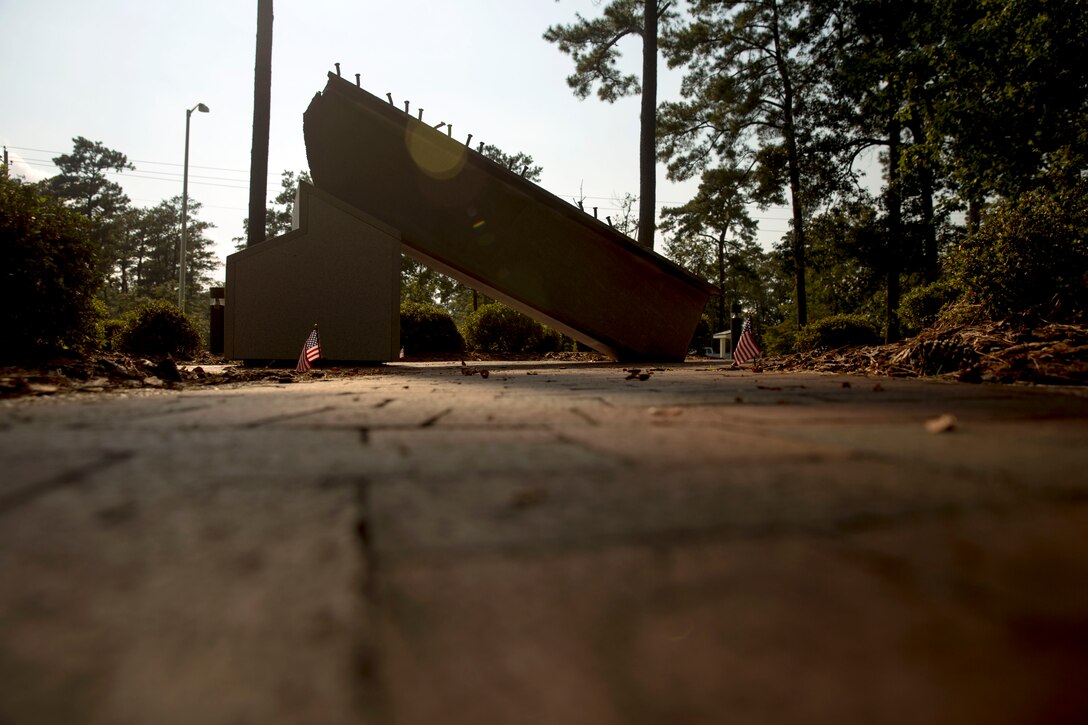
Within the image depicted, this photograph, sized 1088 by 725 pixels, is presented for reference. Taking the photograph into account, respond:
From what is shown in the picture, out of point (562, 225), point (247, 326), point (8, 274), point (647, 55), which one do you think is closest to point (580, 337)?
point (562, 225)

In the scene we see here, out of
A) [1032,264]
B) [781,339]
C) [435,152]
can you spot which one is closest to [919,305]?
[781,339]

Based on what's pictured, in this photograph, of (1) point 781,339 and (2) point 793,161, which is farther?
(2) point 793,161

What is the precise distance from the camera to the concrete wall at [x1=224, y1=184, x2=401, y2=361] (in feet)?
27.5

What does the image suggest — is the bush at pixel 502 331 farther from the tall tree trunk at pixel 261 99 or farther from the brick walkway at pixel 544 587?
the brick walkway at pixel 544 587

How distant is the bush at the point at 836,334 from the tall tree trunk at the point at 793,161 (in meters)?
2.86

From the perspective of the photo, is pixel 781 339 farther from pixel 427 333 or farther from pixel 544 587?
pixel 544 587

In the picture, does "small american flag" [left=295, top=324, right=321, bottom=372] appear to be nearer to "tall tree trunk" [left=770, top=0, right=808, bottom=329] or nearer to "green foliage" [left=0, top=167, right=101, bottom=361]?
"green foliage" [left=0, top=167, right=101, bottom=361]

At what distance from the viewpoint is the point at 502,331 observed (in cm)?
1664

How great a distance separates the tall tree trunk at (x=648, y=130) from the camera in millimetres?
14469

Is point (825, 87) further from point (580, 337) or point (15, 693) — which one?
point (15, 693)

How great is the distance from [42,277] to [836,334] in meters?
13.2

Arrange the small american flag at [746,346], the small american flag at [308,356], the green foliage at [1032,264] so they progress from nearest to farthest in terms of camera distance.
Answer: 1. the green foliage at [1032,264]
2. the small american flag at [308,356]
3. the small american flag at [746,346]

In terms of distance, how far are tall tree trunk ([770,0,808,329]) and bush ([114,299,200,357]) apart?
15.2m

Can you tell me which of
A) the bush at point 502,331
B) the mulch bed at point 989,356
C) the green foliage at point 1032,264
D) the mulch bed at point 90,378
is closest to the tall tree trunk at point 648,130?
the bush at point 502,331
